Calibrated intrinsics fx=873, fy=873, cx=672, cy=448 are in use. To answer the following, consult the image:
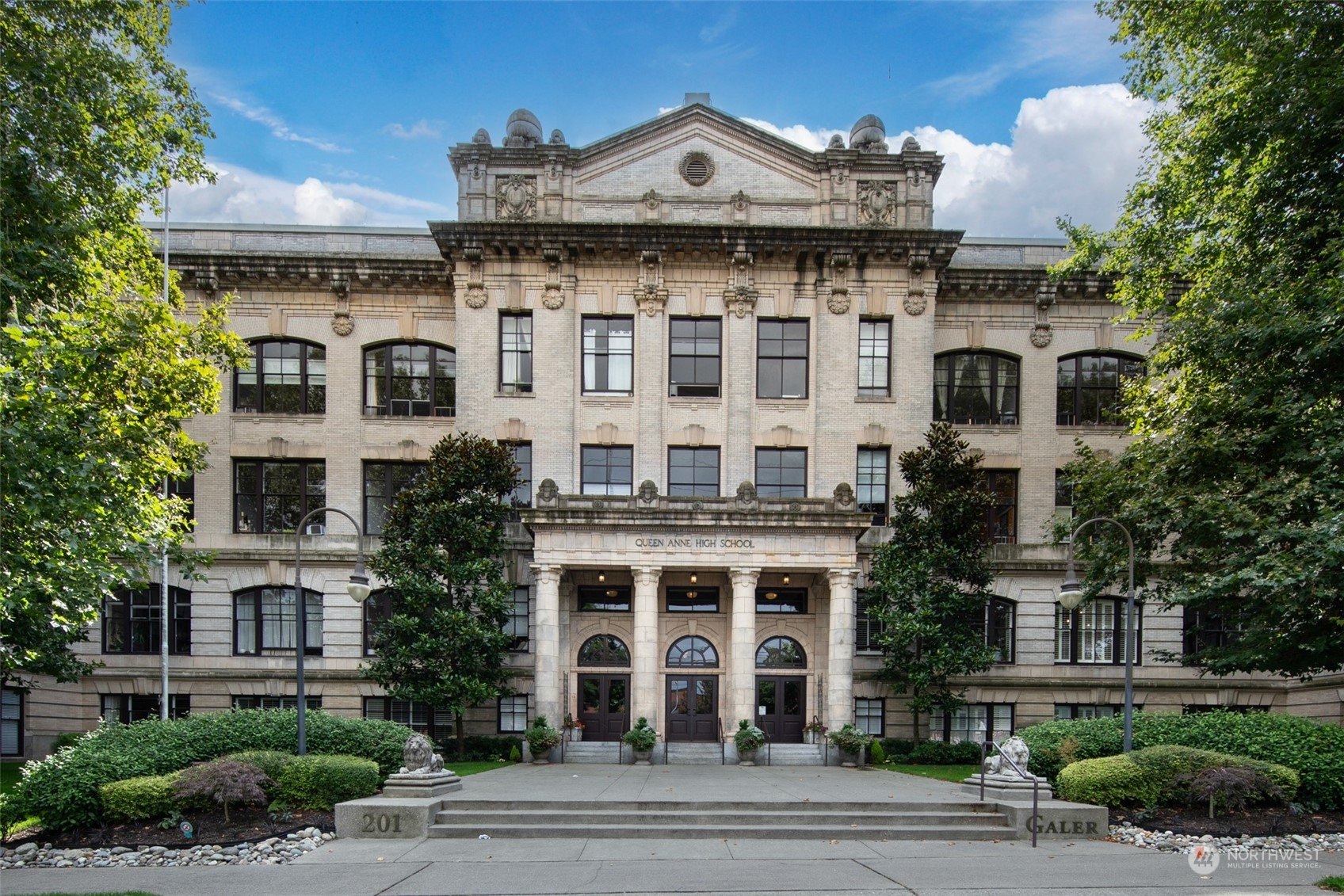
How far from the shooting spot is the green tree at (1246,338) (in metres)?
17.0

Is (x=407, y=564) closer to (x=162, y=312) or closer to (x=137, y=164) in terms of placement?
(x=162, y=312)

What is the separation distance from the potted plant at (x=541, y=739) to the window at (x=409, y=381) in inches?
434

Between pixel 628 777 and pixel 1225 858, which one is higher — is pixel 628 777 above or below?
below

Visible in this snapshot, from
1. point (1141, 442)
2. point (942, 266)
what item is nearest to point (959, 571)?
point (1141, 442)

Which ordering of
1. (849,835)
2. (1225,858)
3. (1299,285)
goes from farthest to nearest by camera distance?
(1299,285)
(849,835)
(1225,858)

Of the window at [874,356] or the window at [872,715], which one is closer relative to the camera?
the window at [872,715]

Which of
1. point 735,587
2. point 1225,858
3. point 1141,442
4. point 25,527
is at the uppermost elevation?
point 1141,442

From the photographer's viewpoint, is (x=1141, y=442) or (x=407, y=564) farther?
(x=407, y=564)

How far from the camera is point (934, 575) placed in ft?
86.9

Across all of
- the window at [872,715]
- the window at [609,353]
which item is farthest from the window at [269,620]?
the window at [872,715]

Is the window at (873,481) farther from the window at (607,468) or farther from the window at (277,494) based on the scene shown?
the window at (277,494)

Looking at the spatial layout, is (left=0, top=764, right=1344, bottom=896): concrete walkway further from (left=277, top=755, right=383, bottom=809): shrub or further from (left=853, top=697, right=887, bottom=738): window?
(left=853, top=697, right=887, bottom=738): window

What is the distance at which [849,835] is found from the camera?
50.7ft

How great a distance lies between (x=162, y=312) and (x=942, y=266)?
23057 millimetres
